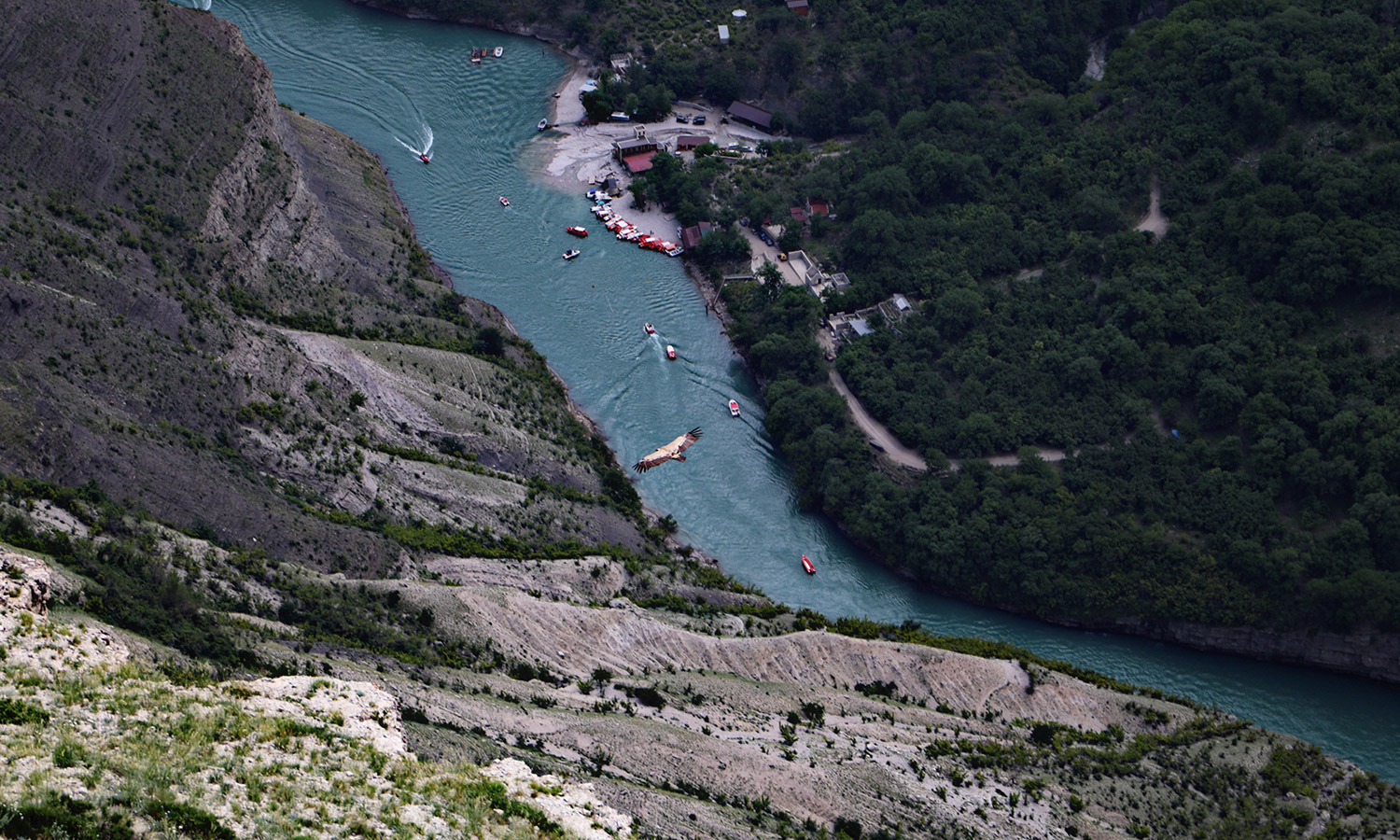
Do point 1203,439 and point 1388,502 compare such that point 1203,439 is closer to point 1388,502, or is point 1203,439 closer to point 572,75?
point 1388,502

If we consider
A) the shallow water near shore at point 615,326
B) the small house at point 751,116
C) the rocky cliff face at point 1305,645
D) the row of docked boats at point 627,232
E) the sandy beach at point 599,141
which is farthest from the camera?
the small house at point 751,116

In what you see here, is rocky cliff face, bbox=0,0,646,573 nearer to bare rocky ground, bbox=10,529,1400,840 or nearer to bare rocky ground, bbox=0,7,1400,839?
bare rocky ground, bbox=0,7,1400,839

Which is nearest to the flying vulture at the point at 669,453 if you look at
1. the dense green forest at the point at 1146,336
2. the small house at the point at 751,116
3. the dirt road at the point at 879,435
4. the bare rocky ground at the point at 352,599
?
the bare rocky ground at the point at 352,599

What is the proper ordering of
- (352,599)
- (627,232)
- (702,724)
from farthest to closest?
(627,232)
(352,599)
(702,724)

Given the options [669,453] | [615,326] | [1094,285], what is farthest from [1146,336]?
[615,326]

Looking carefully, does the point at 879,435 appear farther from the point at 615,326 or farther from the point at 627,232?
the point at 627,232

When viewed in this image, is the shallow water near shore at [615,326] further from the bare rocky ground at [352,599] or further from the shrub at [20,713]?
the shrub at [20,713]
